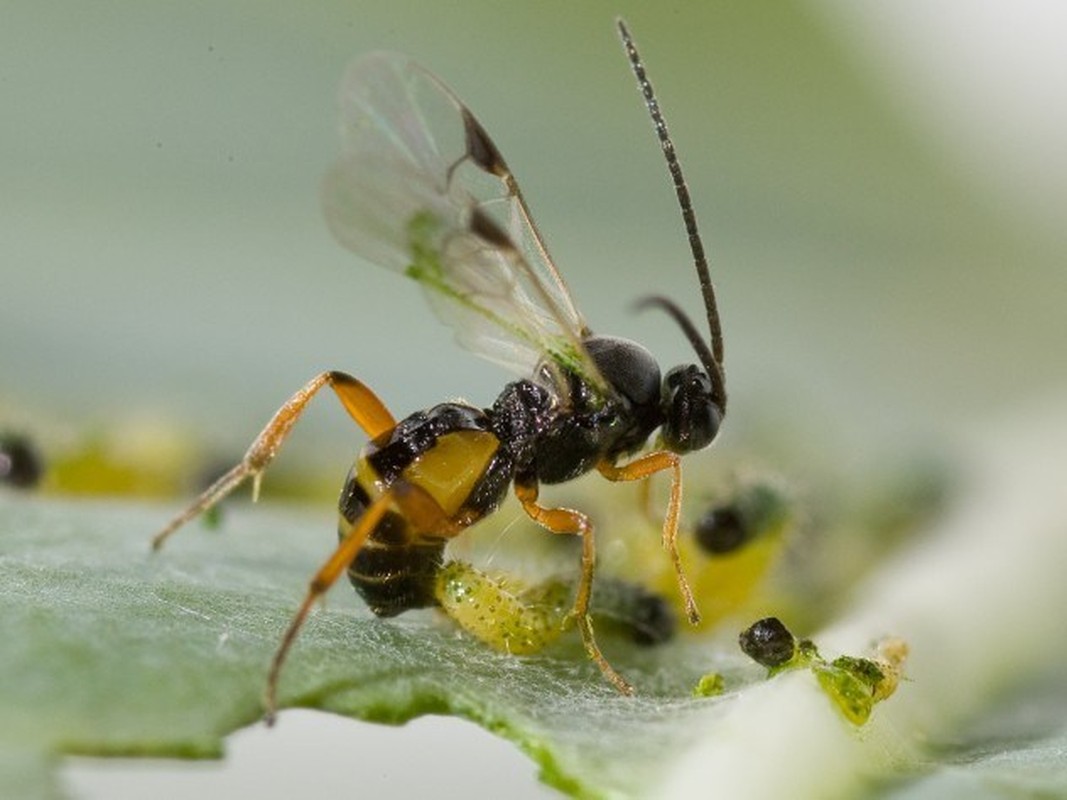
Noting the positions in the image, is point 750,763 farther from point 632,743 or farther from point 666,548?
point 666,548

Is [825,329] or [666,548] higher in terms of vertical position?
[825,329]

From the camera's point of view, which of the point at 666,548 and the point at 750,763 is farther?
the point at 666,548

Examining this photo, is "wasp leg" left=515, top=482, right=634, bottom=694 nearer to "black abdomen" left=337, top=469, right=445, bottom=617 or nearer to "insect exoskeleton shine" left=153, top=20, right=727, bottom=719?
"insect exoskeleton shine" left=153, top=20, right=727, bottom=719

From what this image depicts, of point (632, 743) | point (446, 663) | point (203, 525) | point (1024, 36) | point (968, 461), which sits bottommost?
point (203, 525)

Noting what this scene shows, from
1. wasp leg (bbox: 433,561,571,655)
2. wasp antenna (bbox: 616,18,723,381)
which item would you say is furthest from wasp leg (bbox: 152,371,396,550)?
wasp antenna (bbox: 616,18,723,381)

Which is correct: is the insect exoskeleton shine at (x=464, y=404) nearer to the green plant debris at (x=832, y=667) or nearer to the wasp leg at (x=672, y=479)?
the wasp leg at (x=672, y=479)

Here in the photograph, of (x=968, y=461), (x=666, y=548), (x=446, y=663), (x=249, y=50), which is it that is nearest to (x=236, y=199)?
(x=249, y=50)
